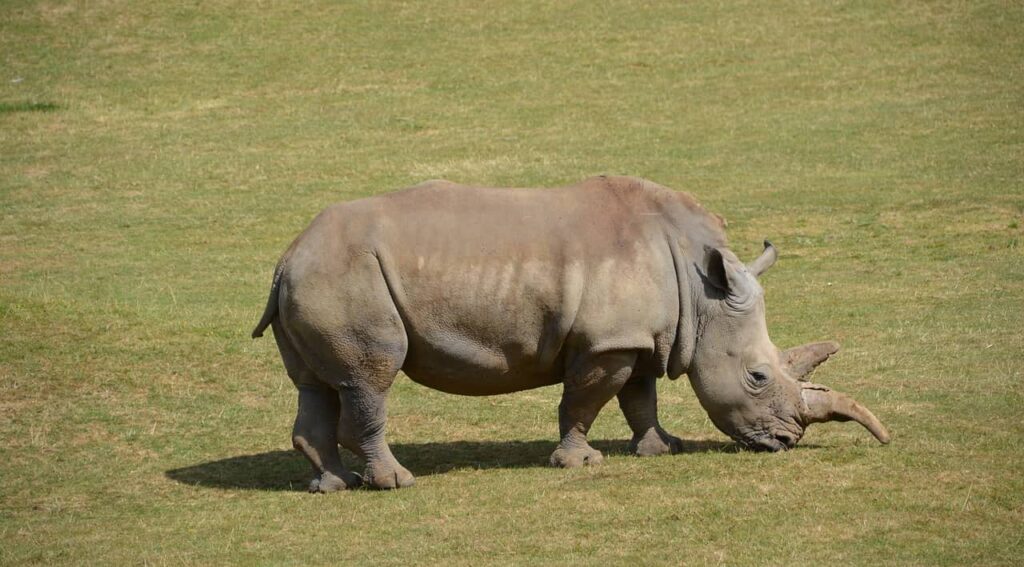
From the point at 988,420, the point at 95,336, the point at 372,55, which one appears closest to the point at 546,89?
the point at 372,55

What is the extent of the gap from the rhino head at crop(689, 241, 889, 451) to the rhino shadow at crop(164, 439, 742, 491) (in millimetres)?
382

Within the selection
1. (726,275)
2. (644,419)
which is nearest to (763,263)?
(726,275)

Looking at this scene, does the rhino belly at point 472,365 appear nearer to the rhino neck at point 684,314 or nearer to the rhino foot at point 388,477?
the rhino foot at point 388,477

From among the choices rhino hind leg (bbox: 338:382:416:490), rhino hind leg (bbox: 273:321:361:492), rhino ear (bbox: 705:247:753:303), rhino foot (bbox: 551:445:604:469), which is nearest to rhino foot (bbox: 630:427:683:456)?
rhino foot (bbox: 551:445:604:469)

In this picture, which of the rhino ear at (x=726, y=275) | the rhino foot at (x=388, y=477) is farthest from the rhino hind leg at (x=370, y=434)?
the rhino ear at (x=726, y=275)

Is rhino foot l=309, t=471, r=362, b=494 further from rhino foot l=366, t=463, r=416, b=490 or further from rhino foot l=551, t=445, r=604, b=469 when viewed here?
rhino foot l=551, t=445, r=604, b=469

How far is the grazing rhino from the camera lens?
1202 centimetres

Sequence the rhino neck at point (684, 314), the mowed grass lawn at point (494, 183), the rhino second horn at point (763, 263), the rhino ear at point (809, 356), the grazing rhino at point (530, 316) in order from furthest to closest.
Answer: the rhino second horn at point (763, 263), the rhino ear at point (809, 356), the rhino neck at point (684, 314), the grazing rhino at point (530, 316), the mowed grass lawn at point (494, 183)

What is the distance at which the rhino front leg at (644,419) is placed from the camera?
42.5 ft

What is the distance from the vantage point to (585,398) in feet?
41.3

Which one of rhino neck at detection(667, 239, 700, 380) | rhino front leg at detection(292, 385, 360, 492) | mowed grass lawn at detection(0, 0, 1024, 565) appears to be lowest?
mowed grass lawn at detection(0, 0, 1024, 565)

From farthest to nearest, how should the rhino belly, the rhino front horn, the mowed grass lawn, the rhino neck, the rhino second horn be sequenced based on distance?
A: the rhino second horn → the rhino neck → the rhino front horn → the rhino belly → the mowed grass lawn

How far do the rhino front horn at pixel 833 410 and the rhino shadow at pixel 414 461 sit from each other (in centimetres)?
71

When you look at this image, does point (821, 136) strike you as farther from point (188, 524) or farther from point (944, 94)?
point (188, 524)
